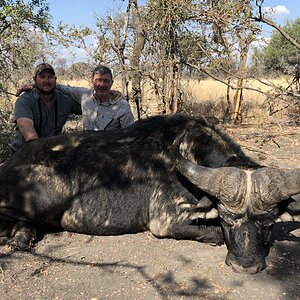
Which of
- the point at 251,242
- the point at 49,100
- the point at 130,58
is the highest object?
the point at 130,58

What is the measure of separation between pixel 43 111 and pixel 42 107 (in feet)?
0.21

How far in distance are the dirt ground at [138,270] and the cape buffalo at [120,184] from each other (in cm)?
18

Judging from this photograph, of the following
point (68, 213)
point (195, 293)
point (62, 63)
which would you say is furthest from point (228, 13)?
point (62, 63)

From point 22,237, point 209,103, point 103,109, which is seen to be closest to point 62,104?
point 103,109

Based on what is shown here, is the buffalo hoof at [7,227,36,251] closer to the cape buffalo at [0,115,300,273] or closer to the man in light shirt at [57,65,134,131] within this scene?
the cape buffalo at [0,115,300,273]

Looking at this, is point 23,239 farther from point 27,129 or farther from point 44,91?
point 44,91

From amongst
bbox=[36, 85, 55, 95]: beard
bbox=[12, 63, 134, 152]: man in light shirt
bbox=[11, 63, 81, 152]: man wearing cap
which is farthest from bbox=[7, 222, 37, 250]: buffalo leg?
bbox=[36, 85, 55, 95]: beard

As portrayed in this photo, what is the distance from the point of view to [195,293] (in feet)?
11.8

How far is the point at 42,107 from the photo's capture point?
21.1 feet

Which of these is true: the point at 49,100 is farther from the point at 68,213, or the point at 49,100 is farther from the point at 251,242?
the point at 251,242

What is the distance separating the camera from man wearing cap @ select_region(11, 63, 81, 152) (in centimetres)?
612

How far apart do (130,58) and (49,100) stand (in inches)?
195

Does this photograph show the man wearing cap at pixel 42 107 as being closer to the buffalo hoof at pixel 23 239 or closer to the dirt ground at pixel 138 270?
the buffalo hoof at pixel 23 239

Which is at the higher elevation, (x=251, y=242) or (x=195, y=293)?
(x=251, y=242)
